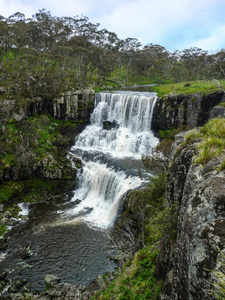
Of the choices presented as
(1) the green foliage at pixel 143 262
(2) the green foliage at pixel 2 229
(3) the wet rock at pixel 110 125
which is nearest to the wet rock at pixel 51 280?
(1) the green foliage at pixel 143 262

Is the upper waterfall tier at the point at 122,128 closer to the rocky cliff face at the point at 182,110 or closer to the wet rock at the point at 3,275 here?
the rocky cliff face at the point at 182,110

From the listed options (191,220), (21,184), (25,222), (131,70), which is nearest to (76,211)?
(25,222)

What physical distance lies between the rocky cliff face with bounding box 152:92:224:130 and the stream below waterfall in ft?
5.07

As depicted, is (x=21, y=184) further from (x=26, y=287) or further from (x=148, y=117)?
(x=148, y=117)

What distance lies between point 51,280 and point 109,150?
17.9m

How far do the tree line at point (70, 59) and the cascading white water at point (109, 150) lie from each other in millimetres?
9228

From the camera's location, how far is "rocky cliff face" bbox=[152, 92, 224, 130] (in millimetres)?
26312

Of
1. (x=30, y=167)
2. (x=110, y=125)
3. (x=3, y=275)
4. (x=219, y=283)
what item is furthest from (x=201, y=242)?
(x=110, y=125)

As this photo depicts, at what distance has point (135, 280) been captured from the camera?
8.30 meters

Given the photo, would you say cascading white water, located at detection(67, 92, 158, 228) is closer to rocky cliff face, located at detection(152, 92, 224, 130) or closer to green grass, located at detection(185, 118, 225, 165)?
rocky cliff face, located at detection(152, 92, 224, 130)

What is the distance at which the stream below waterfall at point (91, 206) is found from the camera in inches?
542

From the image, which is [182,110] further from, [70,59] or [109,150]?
[70,59]

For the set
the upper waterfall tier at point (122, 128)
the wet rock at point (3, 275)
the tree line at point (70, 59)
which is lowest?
the wet rock at point (3, 275)

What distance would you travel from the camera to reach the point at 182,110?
94.0 feet
